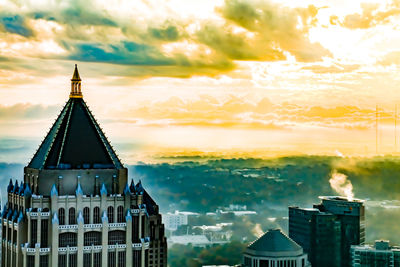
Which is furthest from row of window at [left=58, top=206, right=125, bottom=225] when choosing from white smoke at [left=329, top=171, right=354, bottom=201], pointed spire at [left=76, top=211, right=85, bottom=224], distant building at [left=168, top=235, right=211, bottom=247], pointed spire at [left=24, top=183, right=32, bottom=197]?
white smoke at [left=329, top=171, right=354, bottom=201]

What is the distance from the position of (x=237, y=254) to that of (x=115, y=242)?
31276mm

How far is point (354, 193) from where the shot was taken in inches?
3536

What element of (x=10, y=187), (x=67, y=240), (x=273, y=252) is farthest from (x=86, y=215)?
(x=273, y=252)

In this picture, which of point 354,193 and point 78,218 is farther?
point 354,193

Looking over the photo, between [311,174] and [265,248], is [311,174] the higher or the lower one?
the higher one

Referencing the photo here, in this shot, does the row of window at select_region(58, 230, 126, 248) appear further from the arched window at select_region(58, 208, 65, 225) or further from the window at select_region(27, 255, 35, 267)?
the window at select_region(27, 255, 35, 267)

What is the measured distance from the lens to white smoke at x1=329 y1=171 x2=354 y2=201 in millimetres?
86931

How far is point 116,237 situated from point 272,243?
32.8 meters

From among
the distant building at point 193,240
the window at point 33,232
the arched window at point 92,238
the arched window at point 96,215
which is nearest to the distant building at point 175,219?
the distant building at point 193,240

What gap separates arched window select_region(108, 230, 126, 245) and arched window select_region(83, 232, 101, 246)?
2.30 ft

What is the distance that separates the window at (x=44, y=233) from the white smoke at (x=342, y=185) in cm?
4009

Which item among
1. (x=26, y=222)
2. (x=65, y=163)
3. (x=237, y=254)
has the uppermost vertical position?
(x=65, y=163)

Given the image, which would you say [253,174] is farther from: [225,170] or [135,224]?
[135,224]

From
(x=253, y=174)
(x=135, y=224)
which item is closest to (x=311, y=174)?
(x=253, y=174)
